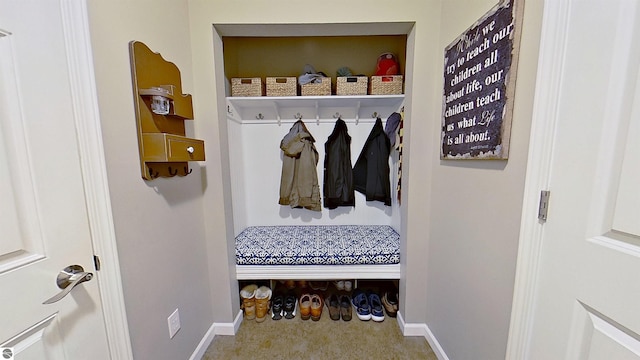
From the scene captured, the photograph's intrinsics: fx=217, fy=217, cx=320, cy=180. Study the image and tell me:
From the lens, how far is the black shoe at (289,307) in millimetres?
1654

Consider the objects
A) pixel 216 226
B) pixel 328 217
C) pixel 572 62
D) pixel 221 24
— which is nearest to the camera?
pixel 572 62

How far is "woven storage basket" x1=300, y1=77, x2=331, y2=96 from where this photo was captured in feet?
5.64

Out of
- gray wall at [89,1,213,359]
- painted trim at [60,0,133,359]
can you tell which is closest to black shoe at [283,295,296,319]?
gray wall at [89,1,213,359]

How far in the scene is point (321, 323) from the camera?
1605 mm

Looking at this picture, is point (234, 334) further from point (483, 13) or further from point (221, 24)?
point (483, 13)

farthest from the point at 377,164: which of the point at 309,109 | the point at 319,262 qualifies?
the point at 319,262

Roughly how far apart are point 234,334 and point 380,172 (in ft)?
5.47

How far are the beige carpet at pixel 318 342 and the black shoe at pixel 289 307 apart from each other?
34 millimetres

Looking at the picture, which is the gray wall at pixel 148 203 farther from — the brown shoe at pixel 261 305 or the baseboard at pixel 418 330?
the baseboard at pixel 418 330

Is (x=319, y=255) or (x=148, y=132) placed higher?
(x=148, y=132)

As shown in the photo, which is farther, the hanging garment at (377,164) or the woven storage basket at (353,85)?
the hanging garment at (377,164)

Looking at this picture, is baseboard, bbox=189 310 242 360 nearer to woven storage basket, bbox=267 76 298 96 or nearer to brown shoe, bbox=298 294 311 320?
brown shoe, bbox=298 294 311 320

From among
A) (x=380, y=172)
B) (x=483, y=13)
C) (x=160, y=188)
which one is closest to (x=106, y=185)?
(x=160, y=188)

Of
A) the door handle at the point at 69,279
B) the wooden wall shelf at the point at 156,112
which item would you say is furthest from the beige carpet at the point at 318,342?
the wooden wall shelf at the point at 156,112
